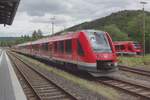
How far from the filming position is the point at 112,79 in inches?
723

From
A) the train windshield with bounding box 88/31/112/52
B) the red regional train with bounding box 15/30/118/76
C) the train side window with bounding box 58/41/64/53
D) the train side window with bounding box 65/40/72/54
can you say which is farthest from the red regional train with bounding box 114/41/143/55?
the train windshield with bounding box 88/31/112/52

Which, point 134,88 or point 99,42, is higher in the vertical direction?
point 99,42

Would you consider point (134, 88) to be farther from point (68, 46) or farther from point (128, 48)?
point (128, 48)

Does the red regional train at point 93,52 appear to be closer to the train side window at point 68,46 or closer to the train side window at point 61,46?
the train side window at point 68,46

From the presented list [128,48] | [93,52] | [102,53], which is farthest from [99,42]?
[128,48]

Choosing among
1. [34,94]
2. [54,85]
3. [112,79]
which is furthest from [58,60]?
[34,94]

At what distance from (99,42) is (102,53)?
34.9 inches

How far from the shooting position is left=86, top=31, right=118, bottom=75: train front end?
710 inches

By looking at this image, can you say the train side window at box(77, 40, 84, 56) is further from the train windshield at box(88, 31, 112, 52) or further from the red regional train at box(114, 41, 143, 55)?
the red regional train at box(114, 41, 143, 55)

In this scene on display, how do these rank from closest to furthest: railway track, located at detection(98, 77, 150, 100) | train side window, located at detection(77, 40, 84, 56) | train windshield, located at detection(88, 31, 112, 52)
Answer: railway track, located at detection(98, 77, 150, 100), train windshield, located at detection(88, 31, 112, 52), train side window, located at detection(77, 40, 84, 56)

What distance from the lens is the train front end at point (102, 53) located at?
59.2 ft

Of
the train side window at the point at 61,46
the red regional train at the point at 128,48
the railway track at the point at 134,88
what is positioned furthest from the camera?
the red regional train at the point at 128,48

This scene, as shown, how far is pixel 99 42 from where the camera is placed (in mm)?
18875

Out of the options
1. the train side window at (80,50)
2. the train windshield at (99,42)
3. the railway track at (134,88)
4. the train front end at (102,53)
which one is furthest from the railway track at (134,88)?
the train side window at (80,50)
